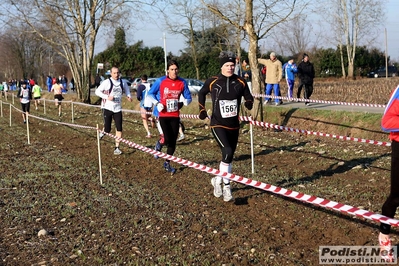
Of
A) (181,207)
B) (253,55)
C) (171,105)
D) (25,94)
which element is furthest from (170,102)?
(25,94)

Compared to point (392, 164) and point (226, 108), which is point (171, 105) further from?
point (392, 164)

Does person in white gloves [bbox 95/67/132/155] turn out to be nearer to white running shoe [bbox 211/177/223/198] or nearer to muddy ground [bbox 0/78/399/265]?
muddy ground [bbox 0/78/399/265]

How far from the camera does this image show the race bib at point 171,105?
8.98 metres

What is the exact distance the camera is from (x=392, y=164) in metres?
4.67

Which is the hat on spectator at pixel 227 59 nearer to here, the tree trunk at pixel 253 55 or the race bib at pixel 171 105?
the race bib at pixel 171 105

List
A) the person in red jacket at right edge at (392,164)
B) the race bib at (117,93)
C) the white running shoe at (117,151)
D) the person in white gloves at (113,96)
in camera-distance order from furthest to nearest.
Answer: the white running shoe at (117,151) → the race bib at (117,93) → the person in white gloves at (113,96) → the person in red jacket at right edge at (392,164)

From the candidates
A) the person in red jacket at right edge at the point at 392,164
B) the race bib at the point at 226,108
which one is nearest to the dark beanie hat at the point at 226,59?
the race bib at the point at 226,108

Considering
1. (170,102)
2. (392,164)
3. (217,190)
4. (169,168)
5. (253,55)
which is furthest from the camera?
(253,55)

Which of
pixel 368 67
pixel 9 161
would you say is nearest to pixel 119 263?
pixel 9 161

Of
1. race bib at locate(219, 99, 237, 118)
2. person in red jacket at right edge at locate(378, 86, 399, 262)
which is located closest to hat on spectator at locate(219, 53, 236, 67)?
race bib at locate(219, 99, 237, 118)

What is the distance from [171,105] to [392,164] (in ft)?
16.5

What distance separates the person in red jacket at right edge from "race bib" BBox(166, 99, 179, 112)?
16.2 feet

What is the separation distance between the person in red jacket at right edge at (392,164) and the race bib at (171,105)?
4923 mm

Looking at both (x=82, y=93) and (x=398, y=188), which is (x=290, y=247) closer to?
(x=398, y=188)
